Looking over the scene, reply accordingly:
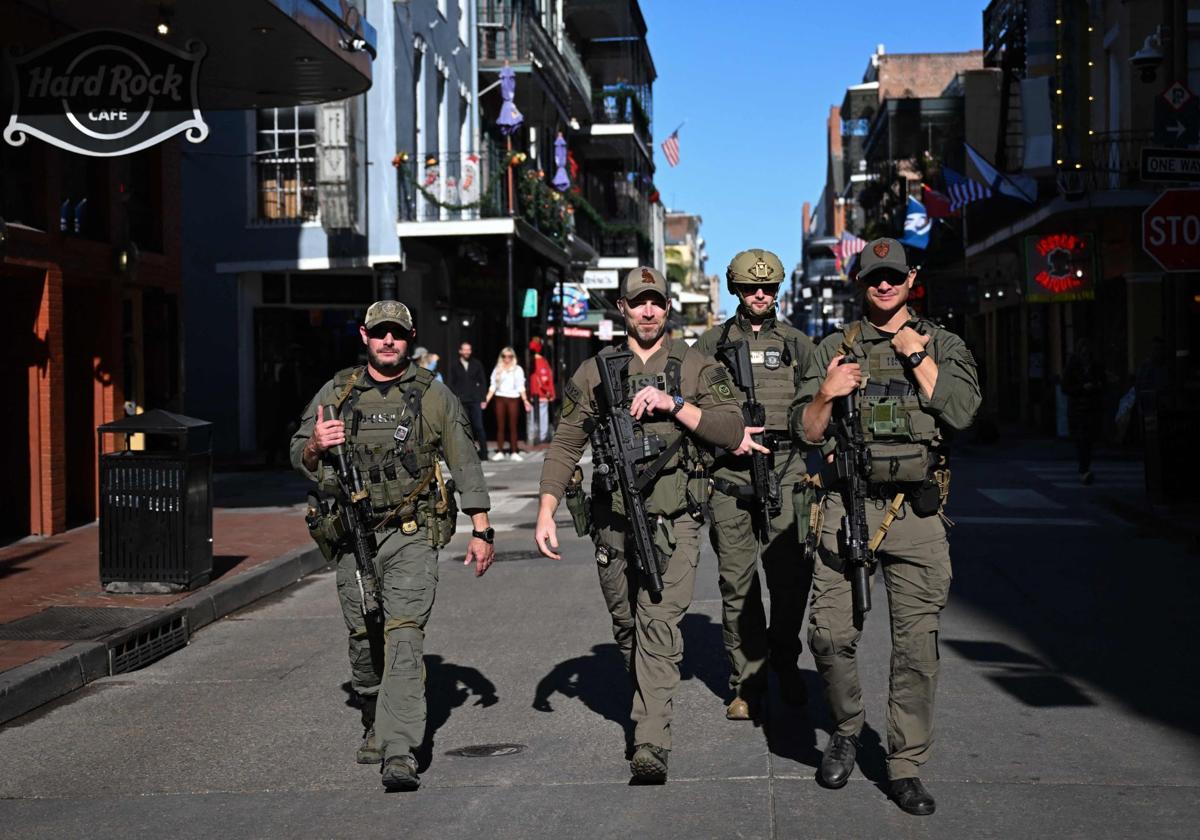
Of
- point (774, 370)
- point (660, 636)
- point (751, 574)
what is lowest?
point (660, 636)

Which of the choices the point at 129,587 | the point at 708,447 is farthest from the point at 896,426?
the point at 129,587

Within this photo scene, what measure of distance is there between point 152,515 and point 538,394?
1793 centimetres

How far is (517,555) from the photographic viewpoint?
1309 cm

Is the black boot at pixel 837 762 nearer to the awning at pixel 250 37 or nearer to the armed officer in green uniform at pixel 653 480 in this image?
the armed officer in green uniform at pixel 653 480

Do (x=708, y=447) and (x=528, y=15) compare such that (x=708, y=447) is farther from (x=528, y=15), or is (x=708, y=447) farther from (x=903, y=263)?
(x=528, y=15)

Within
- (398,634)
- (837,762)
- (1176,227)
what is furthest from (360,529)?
(1176,227)

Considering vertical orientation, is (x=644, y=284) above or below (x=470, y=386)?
above

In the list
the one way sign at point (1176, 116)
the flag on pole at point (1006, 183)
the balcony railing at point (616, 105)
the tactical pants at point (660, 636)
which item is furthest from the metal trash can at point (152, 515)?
the balcony railing at point (616, 105)

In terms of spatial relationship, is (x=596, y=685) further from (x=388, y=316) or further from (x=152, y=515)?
(x=152, y=515)

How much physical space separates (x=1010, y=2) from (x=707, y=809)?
104 ft

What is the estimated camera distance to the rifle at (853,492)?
17.4 ft

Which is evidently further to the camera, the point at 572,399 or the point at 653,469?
the point at 572,399

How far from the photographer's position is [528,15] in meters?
32.4

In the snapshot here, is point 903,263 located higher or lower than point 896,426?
higher
